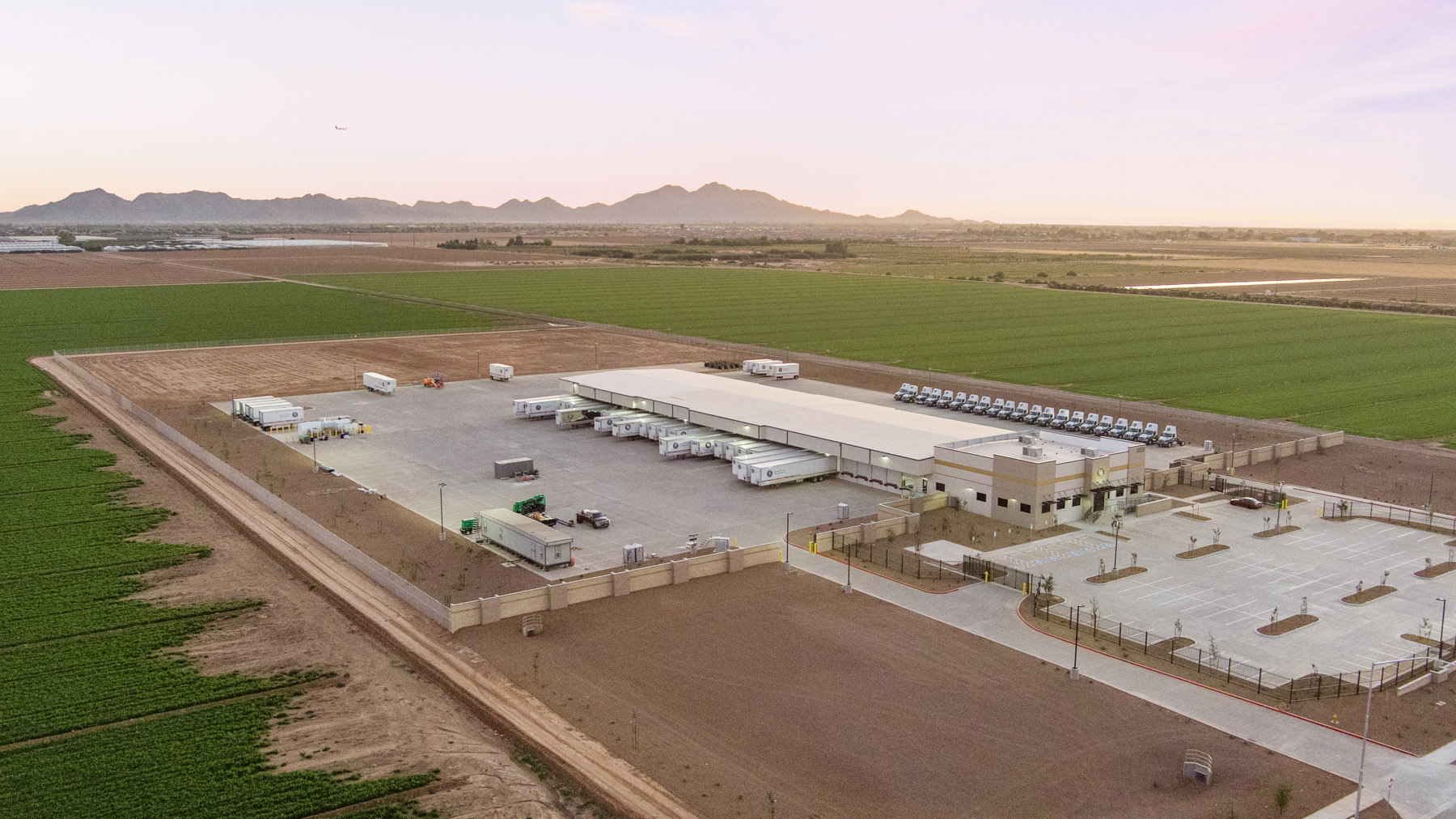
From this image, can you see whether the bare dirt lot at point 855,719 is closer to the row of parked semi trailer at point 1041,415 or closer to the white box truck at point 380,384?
the row of parked semi trailer at point 1041,415

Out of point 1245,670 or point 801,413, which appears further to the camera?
point 801,413

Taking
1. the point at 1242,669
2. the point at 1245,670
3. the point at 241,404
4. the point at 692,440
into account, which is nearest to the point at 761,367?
the point at 692,440

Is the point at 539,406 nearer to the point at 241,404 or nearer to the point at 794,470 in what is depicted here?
the point at 241,404

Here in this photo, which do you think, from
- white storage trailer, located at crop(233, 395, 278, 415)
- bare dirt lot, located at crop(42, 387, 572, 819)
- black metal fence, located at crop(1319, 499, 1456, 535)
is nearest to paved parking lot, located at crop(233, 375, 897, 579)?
white storage trailer, located at crop(233, 395, 278, 415)

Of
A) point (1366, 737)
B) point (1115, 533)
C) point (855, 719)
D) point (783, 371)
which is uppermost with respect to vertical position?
point (783, 371)

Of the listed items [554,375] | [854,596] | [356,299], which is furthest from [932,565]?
[356,299]

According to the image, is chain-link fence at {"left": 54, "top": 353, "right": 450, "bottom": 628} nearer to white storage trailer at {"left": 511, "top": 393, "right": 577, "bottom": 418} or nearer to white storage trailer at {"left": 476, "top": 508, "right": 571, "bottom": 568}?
white storage trailer at {"left": 476, "top": 508, "right": 571, "bottom": 568}

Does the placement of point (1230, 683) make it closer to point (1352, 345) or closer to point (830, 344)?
point (830, 344)

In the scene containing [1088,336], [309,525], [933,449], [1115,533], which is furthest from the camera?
[1088,336]
